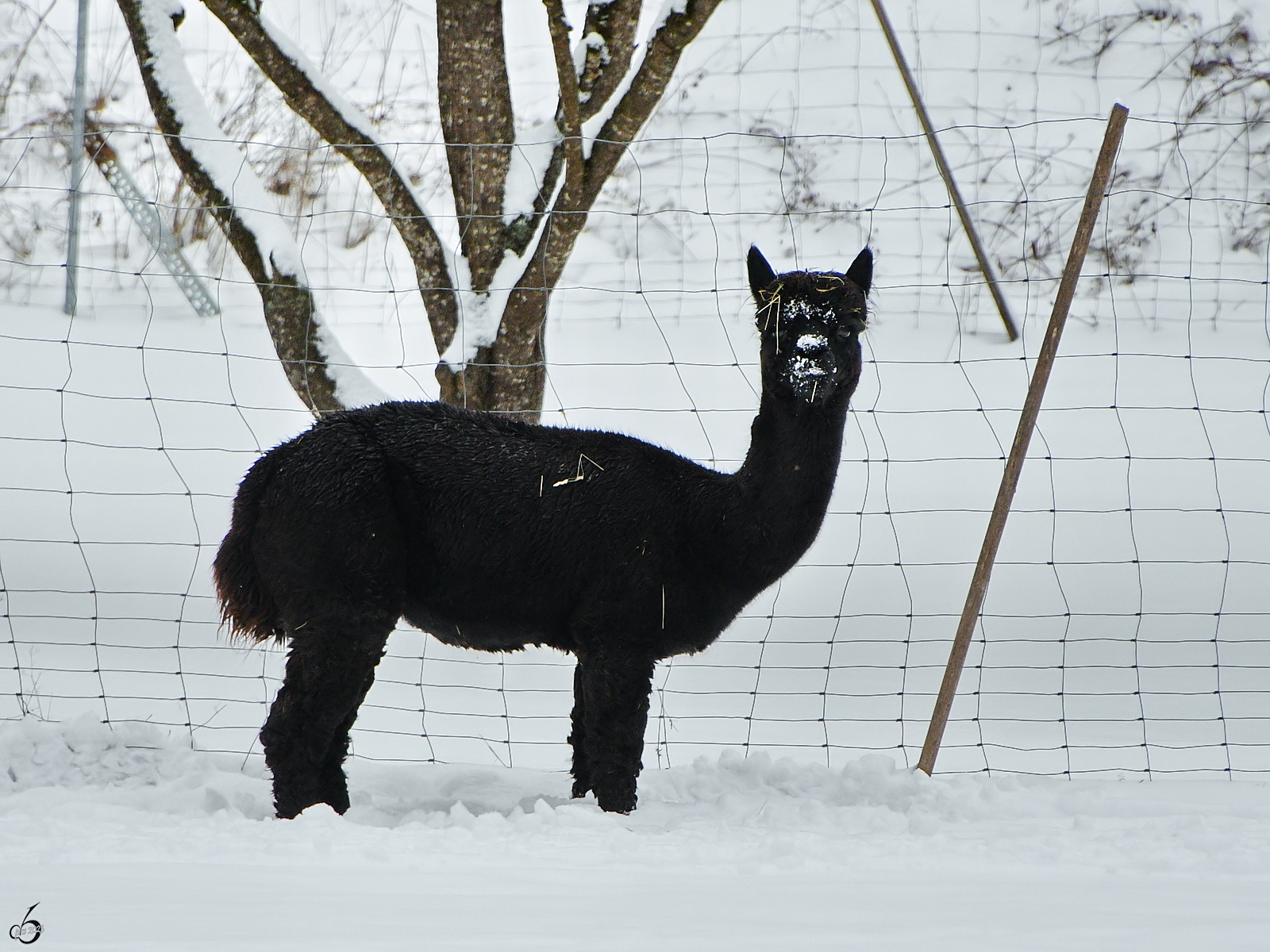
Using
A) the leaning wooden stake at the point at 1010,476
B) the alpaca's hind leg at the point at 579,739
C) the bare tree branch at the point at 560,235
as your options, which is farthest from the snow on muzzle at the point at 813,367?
the bare tree branch at the point at 560,235

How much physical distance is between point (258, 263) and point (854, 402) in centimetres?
521

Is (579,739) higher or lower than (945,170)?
lower

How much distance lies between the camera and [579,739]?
397 centimetres

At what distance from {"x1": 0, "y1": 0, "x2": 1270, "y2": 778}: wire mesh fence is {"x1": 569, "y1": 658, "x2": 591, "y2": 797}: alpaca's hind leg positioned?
100cm

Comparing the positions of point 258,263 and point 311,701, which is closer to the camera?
point 311,701

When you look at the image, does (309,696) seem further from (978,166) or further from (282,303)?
(978,166)

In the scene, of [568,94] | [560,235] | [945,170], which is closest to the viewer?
[568,94]

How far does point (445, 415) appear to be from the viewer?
3.87m

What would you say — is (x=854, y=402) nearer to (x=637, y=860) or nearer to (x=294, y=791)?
(x=294, y=791)

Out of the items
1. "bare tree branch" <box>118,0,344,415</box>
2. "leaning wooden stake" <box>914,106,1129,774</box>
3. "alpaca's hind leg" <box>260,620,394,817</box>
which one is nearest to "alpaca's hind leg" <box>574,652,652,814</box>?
"alpaca's hind leg" <box>260,620,394,817</box>

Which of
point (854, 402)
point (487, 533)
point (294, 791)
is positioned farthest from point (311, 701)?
point (854, 402)

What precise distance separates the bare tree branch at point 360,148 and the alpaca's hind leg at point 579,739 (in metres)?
1.88

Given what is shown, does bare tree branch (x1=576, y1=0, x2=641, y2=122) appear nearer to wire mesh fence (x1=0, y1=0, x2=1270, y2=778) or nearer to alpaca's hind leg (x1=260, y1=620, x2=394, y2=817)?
wire mesh fence (x1=0, y1=0, x2=1270, y2=778)

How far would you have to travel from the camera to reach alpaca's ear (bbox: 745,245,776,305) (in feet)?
12.2
